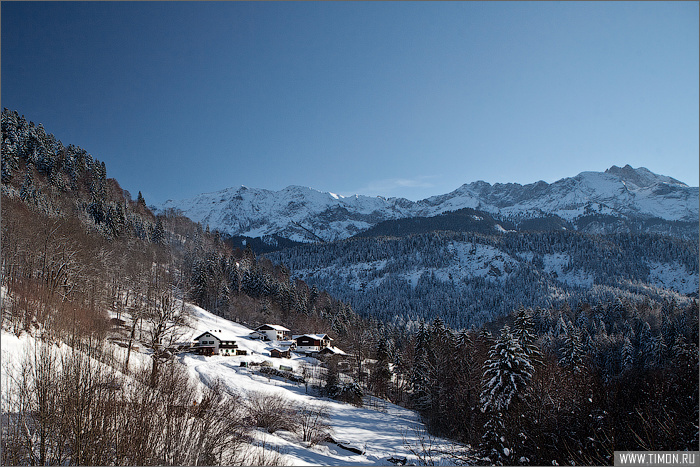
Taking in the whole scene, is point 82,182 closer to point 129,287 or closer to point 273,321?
point 129,287

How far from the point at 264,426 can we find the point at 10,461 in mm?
19016

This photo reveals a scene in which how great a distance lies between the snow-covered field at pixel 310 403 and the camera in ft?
60.3

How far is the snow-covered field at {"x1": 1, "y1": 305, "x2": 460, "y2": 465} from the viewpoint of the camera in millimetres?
18391

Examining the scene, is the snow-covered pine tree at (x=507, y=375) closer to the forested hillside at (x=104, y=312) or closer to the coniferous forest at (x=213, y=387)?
the coniferous forest at (x=213, y=387)

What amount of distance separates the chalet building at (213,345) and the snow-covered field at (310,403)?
187 cm

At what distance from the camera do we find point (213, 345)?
5253 cm

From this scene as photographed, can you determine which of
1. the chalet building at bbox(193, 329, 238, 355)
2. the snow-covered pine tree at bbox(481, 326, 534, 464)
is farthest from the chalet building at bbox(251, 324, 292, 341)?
the snow-covered pine tree at bbox(481, 326, 534, 464)

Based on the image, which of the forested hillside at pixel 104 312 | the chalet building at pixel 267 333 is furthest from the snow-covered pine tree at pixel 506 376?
the chalet building at pixel 267 333

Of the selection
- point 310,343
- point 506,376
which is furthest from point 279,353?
point 506,376

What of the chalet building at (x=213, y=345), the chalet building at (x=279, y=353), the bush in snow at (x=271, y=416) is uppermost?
the bush in snow at (x=271, y=416)

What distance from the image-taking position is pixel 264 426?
23.5 metres

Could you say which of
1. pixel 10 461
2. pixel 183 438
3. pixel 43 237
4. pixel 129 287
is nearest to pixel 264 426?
pixel 183 438

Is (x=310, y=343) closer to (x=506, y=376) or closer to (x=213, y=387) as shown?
(x=213, y=387)

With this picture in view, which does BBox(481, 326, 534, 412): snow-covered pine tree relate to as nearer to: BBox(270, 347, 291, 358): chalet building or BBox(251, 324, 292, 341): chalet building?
BBox(270, 347, 291, 358): chalet building
